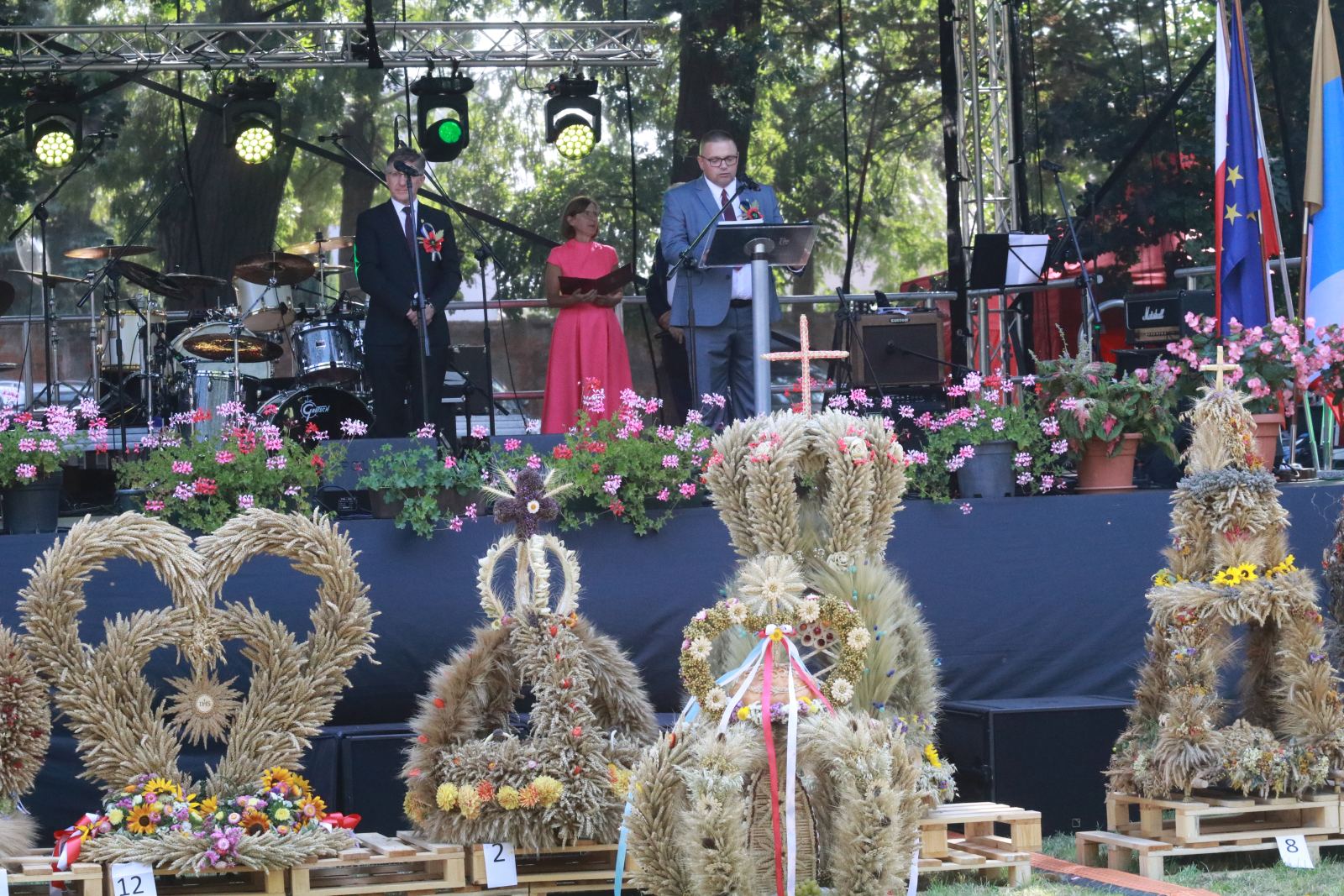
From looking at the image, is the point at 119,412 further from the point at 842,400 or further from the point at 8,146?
the point at 842,400

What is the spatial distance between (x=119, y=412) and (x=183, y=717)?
5.43 m

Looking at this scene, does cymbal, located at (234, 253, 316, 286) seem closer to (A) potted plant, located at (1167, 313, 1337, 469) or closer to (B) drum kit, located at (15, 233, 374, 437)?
(B) drum kit, located at (15, 233, 374, 437)

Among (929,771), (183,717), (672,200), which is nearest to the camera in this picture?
(183,717)

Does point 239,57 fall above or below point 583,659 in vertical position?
above

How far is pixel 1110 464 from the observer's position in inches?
265

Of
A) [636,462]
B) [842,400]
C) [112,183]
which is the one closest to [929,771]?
[636,462]

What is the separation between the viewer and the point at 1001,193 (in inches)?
399

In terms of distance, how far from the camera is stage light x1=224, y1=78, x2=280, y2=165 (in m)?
10.1

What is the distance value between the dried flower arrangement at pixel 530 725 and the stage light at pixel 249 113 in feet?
19.6

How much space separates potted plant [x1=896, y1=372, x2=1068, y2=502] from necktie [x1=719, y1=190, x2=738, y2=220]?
5.12 feet

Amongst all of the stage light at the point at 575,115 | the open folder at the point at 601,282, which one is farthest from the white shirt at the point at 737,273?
the stage light at the point at 575,115

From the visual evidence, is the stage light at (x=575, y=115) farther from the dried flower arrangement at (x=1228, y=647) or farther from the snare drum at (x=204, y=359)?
the dried flower arrangement at (x=1228, y=647)

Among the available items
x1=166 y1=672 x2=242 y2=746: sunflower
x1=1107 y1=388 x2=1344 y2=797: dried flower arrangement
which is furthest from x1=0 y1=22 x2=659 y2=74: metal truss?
x1=166 y1=672 x2=242 y2=746: sunflower

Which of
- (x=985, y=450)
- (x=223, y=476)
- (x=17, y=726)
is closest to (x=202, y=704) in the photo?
(x=17, y=726)
